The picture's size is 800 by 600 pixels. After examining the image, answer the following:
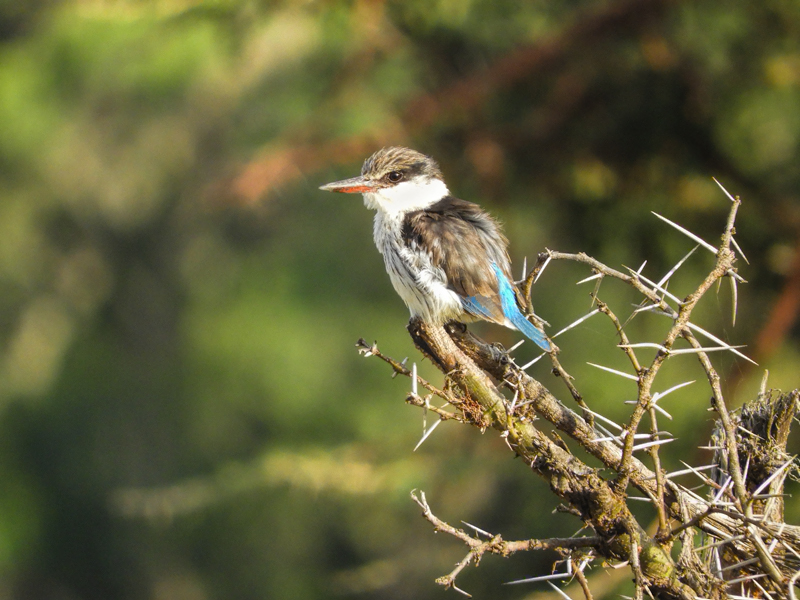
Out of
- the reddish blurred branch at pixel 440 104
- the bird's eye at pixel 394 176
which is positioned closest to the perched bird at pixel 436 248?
the bird's eye at pixel 394 176

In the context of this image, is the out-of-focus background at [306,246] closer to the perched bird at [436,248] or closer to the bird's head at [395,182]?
the bird's head at [395,182]

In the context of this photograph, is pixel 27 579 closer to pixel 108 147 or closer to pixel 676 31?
pixel 108 147

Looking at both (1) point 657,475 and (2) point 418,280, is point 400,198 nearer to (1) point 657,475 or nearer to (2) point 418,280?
(2) point 418,280

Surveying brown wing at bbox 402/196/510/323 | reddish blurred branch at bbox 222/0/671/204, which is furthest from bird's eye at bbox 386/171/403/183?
reddish blurred branch at bbox 222/0/671/204

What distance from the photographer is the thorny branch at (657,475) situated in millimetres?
1621

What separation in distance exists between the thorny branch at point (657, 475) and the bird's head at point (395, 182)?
167 centimetres

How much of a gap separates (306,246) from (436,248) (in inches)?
351

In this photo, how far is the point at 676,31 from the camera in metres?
4.84

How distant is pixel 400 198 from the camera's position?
144 inches

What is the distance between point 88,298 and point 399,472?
9.36 metres

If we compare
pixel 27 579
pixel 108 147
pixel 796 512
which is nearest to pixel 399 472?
pixel 796 512

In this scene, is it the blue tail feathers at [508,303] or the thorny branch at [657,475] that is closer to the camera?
the thorny branch at [657,475]

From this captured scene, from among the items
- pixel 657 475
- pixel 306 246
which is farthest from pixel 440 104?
pixel 306 246

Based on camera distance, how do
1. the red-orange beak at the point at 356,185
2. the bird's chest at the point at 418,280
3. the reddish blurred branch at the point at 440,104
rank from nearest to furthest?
the bird's chest at the point at 418,280, the red-orange beak at the point at 356,185, the reddish blurred branch at the point at 440,104
